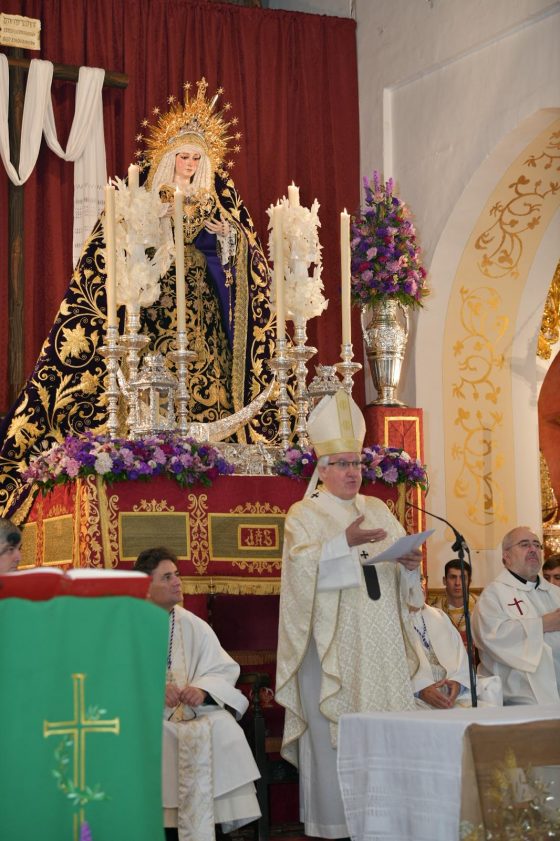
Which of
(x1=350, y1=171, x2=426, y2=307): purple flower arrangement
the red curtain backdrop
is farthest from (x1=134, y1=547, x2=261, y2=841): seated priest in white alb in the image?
the red curtain backdrop

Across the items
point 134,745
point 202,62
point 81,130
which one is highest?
point 202,62

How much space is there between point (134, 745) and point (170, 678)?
2.82m

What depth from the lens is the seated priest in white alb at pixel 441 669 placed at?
22.1 ft

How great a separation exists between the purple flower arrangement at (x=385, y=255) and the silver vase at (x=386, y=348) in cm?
14

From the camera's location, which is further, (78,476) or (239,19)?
(239,19)

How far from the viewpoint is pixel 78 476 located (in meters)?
7.14

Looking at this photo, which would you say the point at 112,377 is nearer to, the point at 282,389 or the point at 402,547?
the point at 282,389

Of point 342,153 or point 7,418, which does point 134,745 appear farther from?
point 342,153

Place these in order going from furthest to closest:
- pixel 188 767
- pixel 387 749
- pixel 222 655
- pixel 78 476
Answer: pixel 78 476 < pixel 222 655 < pixel 188 767 < pixel 387 749

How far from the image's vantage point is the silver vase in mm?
9617

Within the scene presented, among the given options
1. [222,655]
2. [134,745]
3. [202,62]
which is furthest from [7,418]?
[134,745]

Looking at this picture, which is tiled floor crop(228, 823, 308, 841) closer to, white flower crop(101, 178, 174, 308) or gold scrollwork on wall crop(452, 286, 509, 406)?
white flower crop(101, 178, 174, 308)

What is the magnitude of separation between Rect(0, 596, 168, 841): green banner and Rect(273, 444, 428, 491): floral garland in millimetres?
4137

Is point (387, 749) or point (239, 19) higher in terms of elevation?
point (239, 19)
